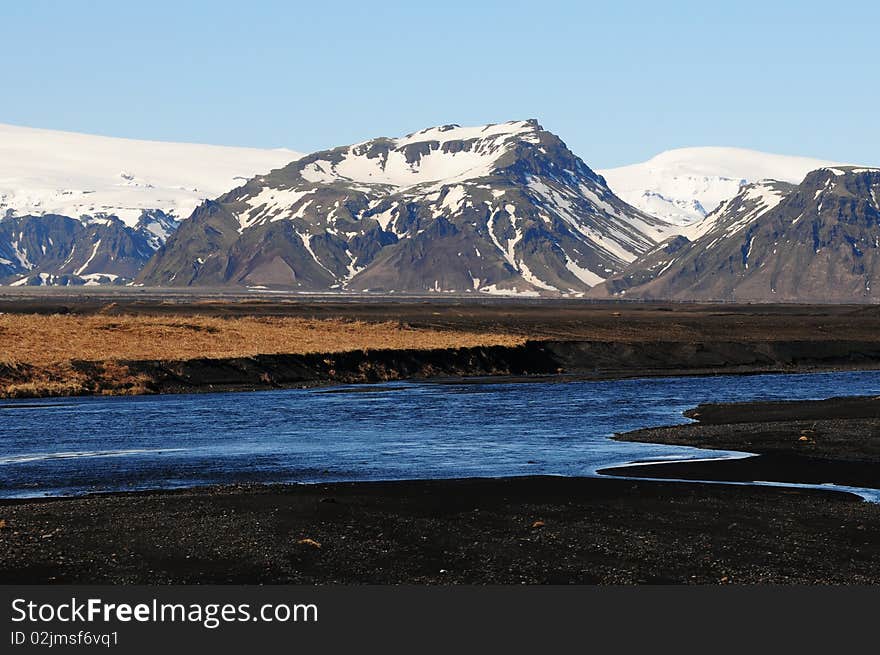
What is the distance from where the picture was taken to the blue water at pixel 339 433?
4006 cm

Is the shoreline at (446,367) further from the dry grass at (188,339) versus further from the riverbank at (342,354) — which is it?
the dry grass at (188,339)

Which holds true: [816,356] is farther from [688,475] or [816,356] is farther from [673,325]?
[688,475]

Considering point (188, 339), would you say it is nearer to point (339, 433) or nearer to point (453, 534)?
point (339, 433)

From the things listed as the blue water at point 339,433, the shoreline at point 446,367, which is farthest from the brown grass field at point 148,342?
the blue water at point 339,433

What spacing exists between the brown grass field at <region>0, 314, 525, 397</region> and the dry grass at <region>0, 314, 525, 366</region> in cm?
6

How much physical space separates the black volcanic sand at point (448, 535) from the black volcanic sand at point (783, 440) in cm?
344

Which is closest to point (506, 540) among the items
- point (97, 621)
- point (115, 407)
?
point (97, 621)

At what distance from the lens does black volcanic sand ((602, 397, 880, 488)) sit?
129ft

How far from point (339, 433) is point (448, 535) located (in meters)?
23.2

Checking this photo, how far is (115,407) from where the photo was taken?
62656mm

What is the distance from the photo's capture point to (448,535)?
94.7 feet

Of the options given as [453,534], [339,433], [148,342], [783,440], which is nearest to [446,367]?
[148,342]

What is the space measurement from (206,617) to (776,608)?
894 cm

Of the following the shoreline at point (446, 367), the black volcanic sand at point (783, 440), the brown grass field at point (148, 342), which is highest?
the black volcanic sand at point (783, 440)
